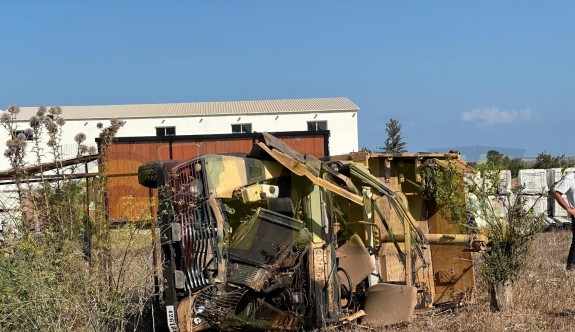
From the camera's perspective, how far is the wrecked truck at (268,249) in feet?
20.6

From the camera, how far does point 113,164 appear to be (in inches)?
757

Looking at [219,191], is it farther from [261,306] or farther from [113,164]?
[113,164]

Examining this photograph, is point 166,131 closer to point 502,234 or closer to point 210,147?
point 210,147

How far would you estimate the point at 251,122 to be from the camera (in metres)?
40.7

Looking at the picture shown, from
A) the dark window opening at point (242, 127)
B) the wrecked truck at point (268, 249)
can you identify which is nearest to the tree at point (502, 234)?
the wrecked truck at point (268, 249)

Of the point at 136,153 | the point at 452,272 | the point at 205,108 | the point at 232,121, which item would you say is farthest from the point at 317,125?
the point at 452,272

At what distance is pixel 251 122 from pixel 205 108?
14.9ft

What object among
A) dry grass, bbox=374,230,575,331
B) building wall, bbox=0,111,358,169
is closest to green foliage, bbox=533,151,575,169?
building wall, bbox=0,111,358,169

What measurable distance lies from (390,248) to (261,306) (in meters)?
2.15

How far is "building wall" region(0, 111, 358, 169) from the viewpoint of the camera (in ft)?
129

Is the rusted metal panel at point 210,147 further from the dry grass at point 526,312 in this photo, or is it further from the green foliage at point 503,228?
the green foliage at point 503,228

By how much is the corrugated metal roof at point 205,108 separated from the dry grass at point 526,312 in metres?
31.7

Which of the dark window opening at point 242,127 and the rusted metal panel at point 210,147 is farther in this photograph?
the dark window opening at point 242,127

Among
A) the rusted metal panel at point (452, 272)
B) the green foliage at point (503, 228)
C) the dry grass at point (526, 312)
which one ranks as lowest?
the dry grass at point (526, 312)
